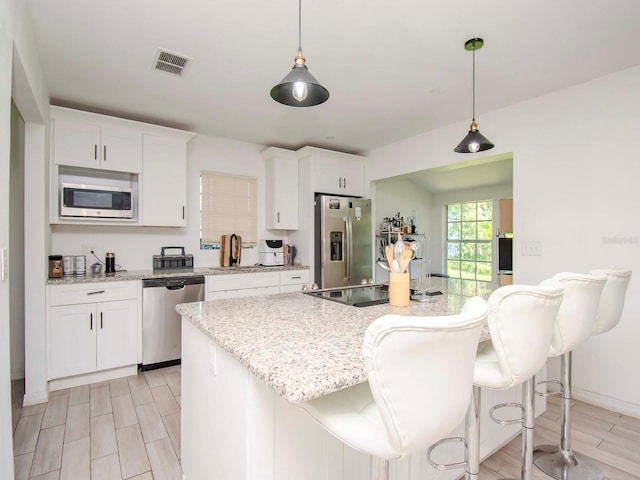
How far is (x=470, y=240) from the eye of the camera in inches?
253

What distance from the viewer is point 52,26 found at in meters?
2.04

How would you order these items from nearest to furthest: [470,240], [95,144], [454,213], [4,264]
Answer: [4,264]
[95,144]
[470,240]
[454,213]

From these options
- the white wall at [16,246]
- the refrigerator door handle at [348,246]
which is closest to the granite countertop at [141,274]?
the white wall at [16,246]

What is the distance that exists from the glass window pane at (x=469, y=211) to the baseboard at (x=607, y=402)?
4.01 m

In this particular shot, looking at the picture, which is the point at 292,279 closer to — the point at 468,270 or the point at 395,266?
the point at 395,266

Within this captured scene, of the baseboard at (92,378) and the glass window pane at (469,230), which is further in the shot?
the glass window pane at (469,230)

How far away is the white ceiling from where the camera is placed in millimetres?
1905

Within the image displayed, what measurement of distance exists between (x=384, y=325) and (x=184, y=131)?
353 cm

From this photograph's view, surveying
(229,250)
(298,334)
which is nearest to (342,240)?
(229,250)

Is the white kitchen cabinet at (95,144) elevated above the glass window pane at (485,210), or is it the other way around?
the white kitchen cabinet at (95,144)

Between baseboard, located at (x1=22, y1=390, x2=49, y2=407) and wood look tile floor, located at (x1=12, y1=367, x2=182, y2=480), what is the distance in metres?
0.04

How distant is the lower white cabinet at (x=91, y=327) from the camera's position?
278 centimetres

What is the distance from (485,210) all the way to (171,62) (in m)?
5.61

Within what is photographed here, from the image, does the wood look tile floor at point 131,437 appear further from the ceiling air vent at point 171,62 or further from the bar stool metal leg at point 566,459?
the ceiling air vent at point 171,62
